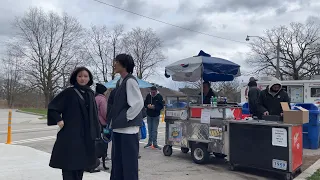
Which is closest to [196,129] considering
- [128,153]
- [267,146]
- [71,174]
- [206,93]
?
Answer: [206,93]

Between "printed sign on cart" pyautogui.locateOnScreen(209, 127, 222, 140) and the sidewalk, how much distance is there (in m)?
2.46

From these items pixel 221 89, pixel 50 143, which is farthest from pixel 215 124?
pixel 221 89

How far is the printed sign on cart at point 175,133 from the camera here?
7527 mm

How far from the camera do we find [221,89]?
39.0 m

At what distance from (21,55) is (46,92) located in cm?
565

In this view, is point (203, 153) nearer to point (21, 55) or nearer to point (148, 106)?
point (148, 106)

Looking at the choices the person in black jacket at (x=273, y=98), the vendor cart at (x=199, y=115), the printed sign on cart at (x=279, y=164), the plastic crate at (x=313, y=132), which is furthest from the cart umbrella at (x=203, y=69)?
the plastic crate at (x=313, y=132)

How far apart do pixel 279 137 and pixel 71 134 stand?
390cm

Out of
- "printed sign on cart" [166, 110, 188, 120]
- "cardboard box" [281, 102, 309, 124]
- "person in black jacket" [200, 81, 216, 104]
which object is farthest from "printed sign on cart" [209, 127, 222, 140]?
"person in black jacket" [200, 81, 216, 104]

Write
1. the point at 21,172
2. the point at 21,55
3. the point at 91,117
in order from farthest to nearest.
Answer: the point at 21,55
the point at 21,172
the point at 91,117

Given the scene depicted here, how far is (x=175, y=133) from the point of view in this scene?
764cm

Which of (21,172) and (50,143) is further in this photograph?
(50,143)

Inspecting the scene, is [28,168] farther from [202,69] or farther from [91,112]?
[202,69]

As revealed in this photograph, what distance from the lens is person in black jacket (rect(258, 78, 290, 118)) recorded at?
673 centimetres
